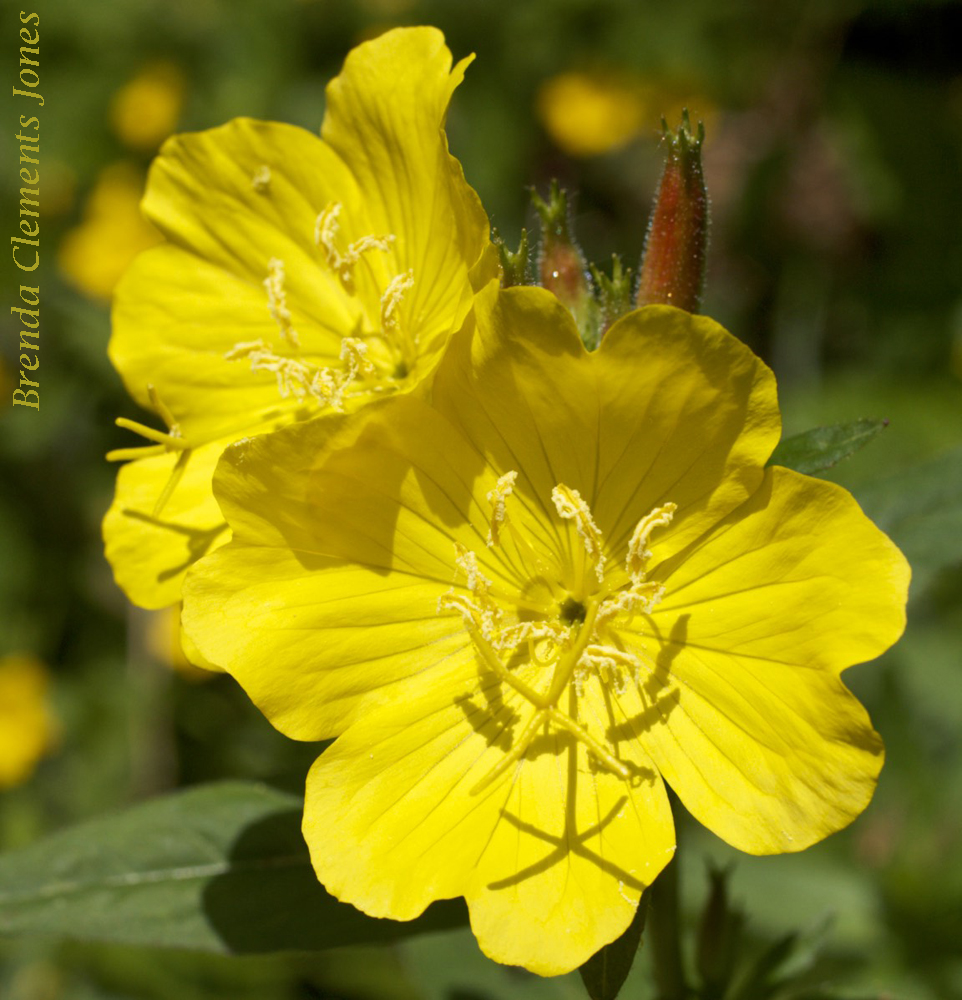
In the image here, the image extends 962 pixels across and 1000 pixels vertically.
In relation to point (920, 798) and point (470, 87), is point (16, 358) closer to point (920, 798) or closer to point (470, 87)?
point (470, 87)

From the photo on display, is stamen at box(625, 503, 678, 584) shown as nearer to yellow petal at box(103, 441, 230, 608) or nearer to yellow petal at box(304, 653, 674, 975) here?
yellow petal at box(304, 653, 674, 975)

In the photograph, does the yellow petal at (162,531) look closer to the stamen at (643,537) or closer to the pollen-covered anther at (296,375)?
the pollen-covered anther at (296,375)

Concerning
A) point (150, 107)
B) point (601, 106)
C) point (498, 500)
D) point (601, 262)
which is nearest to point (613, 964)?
point (498, 500)

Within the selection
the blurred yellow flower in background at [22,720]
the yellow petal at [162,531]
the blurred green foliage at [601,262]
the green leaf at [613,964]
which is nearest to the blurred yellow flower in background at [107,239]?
the blurred green foliage at [601,262]

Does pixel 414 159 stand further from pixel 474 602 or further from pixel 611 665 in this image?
pixel 611 665

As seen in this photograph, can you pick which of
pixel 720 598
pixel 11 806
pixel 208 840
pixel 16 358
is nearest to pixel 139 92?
pixel 16 358

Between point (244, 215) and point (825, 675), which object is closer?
point (825, 675)
